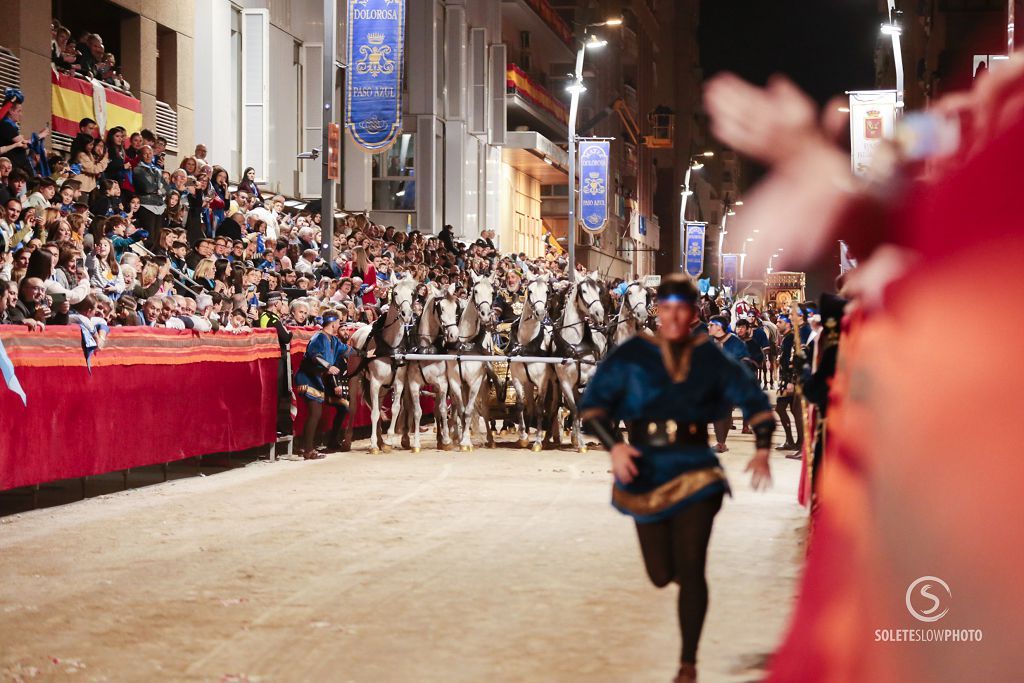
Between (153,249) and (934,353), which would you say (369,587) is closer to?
(934,353)

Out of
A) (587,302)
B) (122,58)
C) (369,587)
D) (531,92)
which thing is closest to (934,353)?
(369,587)

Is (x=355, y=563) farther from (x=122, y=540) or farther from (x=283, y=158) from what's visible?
(x=283, y=158)

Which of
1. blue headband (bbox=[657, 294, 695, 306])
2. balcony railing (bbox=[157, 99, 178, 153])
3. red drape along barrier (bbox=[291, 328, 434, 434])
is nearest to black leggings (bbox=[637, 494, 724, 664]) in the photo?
blue headband (bbox=[657, 294, 695, 306])

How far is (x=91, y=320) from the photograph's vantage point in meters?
13.7

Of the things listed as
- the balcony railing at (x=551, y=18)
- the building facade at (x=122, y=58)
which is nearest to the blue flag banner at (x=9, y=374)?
the building facade at (x=122, y=58)

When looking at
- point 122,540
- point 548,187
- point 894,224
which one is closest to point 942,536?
point 894,224

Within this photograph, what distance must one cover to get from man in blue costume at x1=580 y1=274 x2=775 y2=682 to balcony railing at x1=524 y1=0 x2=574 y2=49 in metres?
49.2

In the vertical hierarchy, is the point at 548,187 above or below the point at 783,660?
above

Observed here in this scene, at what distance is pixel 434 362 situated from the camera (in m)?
20.4

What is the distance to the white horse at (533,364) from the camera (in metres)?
20.6

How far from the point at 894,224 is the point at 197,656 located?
14.1 ft

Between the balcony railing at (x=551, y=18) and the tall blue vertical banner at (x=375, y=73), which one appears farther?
the balcony railing at (x=551, y=18)

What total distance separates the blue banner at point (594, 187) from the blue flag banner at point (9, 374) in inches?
1357

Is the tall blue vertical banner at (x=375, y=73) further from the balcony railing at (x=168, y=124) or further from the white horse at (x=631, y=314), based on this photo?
the white horse at (x=631, y=314)
